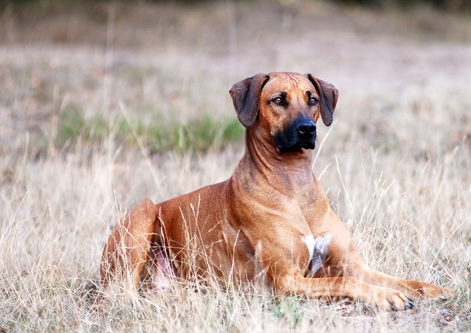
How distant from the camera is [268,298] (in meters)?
4.64

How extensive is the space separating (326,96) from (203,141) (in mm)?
3847

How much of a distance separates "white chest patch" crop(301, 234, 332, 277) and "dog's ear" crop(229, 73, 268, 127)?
0.84m

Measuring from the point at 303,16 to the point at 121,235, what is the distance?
1504 centimetres

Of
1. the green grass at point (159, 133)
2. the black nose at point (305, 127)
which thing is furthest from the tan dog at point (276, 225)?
the green grass at point (159, 133)

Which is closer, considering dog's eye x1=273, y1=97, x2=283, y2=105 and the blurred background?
dog's eye x1=273, y1=97, x2=283, y2=105

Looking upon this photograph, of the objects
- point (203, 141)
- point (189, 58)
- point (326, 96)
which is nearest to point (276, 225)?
point (326, 96)

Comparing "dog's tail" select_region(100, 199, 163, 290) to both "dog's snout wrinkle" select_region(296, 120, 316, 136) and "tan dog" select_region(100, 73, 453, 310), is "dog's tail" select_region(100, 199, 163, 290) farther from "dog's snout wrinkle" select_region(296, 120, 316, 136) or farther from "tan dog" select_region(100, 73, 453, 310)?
"dog's snout wrinkle" select_region(296, 120, 316, 136)

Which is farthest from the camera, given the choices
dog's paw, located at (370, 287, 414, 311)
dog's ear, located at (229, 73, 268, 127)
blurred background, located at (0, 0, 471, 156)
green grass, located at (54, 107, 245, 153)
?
blurred background, located at (0, 0, 471, 156)

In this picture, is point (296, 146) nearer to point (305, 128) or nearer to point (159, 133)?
point (305, 128)

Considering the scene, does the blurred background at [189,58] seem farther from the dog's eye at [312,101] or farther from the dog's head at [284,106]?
the dog's eye at [312,101]

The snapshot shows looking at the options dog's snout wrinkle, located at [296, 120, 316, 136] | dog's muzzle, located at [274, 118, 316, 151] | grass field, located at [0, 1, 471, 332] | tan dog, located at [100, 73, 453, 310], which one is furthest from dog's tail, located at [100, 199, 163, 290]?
dog's snout wrinkle, located at [296, 120, 316, 136]

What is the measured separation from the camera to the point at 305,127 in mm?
4562

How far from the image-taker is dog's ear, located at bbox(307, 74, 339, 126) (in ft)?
16.3

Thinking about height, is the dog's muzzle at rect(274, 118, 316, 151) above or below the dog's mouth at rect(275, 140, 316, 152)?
above
